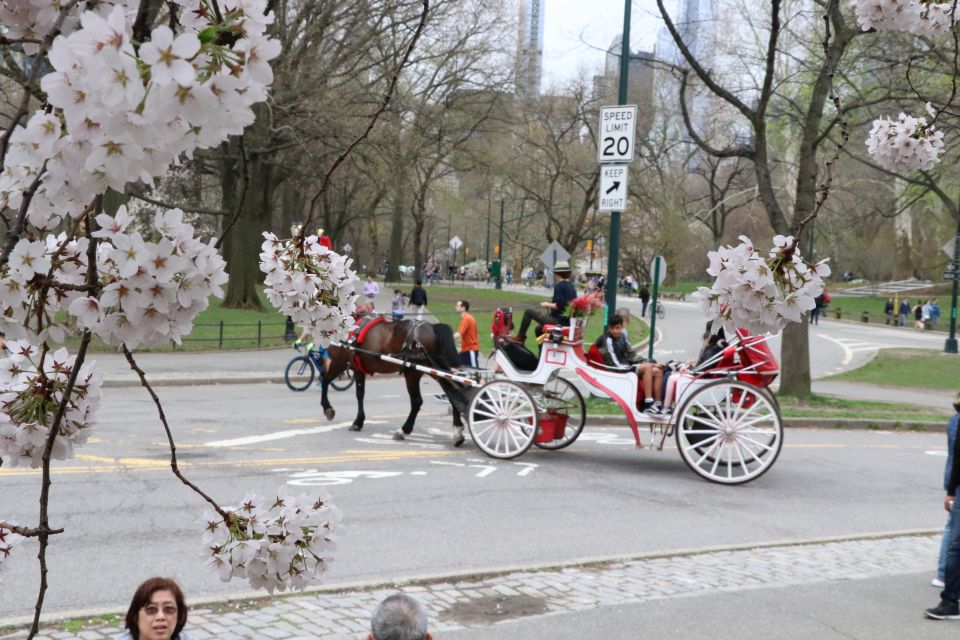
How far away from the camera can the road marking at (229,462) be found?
11320mm

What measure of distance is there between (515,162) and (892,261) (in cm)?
4766

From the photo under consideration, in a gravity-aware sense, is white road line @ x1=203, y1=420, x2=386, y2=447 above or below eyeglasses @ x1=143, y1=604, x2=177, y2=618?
below

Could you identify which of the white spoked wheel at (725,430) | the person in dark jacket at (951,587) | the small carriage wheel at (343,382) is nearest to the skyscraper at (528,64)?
the small carriage wheel at (343,382)

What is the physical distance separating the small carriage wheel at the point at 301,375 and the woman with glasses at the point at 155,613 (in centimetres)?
1579

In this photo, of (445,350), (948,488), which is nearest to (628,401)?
(445,350)

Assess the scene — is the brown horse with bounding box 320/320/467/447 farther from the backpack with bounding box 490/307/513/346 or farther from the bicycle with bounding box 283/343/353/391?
the bicycle with bounding box 283/343/353/391

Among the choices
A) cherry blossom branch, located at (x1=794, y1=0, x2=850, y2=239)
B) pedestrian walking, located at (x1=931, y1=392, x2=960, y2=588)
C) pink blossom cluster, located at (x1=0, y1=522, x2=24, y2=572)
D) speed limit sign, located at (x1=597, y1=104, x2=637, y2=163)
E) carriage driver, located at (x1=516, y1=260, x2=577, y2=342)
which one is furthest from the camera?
speed limit sign, located at (x1=597, y1=104, x2=637, y2=163)

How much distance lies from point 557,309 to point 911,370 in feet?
68.7

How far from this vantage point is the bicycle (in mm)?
20458

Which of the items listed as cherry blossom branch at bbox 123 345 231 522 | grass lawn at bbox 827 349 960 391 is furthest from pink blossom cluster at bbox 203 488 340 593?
grass lawn at bbox 827 349 960 391

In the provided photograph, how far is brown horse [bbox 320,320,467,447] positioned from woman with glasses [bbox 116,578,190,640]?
9404 mm

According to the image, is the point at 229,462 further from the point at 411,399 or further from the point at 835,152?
the point at 835,152

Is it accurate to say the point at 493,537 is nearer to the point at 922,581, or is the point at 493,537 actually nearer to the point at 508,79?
the point at 922,581

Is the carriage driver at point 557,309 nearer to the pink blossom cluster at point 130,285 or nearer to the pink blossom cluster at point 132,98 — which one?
the pink blossom cluster at point 130,285
